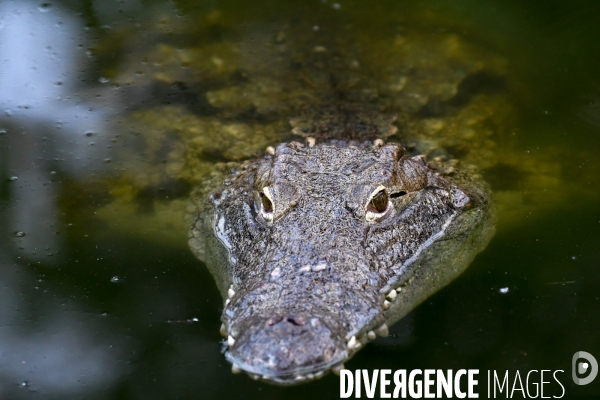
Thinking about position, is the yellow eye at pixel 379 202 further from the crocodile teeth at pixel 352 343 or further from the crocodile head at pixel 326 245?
the crocodile teeth at pixel 352 343

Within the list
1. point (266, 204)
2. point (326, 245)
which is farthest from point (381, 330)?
point (266, 204)

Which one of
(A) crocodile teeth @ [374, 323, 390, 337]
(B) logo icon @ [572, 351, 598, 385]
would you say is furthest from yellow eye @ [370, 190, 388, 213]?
(B) logo icon @ [572, 351, 598, 385]

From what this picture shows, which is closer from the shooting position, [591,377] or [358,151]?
[591,377]

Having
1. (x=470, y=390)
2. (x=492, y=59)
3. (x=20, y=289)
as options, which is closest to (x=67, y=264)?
(x=20, y=289)

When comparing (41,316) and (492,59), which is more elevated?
(492,59)

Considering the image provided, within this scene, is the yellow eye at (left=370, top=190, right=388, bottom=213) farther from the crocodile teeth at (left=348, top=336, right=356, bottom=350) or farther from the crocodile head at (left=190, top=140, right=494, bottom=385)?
the crocodile teeth at (left=348, top=336, right=356, bottom=350)

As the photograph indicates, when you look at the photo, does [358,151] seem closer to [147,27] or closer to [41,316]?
[41,316]
